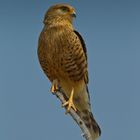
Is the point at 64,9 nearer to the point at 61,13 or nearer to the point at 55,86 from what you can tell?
the point at 61,13

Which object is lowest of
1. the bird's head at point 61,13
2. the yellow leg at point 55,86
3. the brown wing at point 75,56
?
the yellow leg at point 55,86

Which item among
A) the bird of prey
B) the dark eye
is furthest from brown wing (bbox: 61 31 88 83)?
the dark eye

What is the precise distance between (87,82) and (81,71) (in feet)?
1.29

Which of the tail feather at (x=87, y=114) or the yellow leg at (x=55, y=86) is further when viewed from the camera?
the tail feather at (x=87, y=114)

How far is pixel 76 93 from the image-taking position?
6.09 m

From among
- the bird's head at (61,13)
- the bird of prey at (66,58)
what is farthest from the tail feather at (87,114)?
the bird's head at (61,13)

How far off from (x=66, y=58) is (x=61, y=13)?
729mm

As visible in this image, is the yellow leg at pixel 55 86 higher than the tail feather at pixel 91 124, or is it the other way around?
the yellow leg at pixel 55 86

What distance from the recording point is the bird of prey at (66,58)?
5.57 metres

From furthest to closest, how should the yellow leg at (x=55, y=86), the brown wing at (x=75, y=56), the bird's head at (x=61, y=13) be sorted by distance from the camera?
the bird's head at (x=61, y=13), the brown wing at (x=75, y=56), the yellow leg at (x=55, y=86)

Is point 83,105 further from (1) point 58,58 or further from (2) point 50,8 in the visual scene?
(2) point 50,8

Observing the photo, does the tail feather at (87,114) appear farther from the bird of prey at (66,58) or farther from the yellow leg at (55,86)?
the yellow leg at (55,86)

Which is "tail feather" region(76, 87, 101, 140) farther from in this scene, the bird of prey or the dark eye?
the dark eye

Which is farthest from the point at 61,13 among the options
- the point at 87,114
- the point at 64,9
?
the point at 87,114
